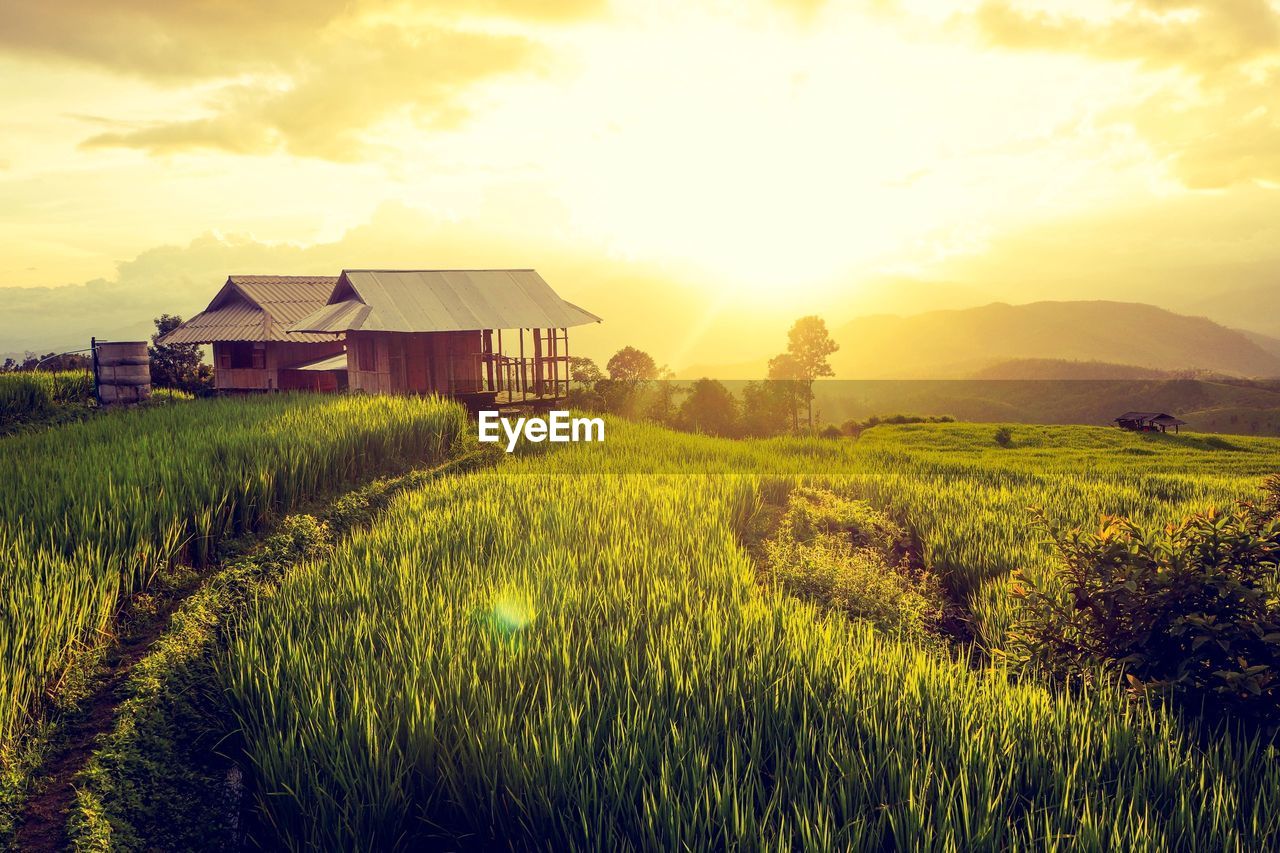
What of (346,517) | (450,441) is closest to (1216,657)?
(346,517)

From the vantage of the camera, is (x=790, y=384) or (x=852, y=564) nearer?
(x=852, y=564)

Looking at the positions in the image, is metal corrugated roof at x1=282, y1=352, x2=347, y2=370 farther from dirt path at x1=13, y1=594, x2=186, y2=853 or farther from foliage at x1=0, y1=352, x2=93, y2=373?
dirt path at x1=13, y1=594, x2=186, y2=853

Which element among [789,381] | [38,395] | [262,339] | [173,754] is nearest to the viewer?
[173,754]

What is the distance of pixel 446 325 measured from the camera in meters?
23.1

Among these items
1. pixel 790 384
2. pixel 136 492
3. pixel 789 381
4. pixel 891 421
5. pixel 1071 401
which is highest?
pixel 789 381

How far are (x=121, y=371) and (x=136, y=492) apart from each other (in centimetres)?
1435

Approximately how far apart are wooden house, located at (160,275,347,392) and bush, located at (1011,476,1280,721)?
30.1 m

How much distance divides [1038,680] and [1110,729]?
1.70 meters

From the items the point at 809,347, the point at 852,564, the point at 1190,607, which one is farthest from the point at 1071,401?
the point at 1190,607

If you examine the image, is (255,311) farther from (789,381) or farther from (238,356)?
(789,381)

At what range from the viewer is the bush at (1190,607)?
5051 millimetres

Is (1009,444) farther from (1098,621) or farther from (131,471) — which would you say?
(131,471)

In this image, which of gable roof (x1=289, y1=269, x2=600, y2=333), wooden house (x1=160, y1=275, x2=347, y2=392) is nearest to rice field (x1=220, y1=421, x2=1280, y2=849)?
gable roof (x1=289, y1=269, x2=600, y2=333)

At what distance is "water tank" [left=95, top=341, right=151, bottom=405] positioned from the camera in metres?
20.0
